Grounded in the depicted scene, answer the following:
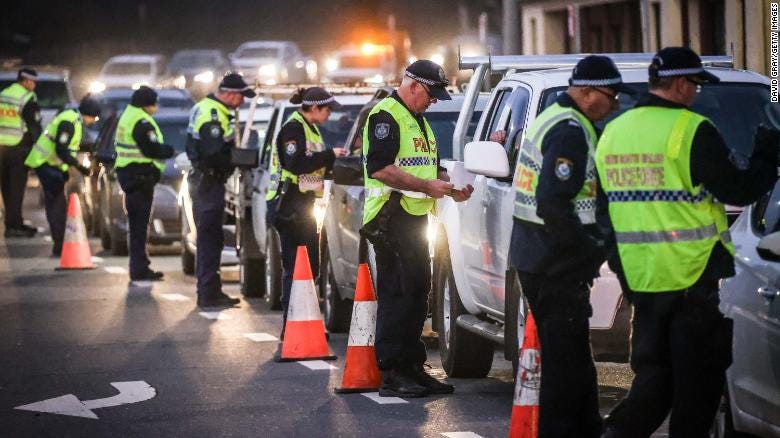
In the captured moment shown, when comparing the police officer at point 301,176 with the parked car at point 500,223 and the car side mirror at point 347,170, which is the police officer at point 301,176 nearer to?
the car side mirror at point 347,170

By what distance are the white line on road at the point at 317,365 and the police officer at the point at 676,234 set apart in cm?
483

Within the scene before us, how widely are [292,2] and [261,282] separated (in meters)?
67.3

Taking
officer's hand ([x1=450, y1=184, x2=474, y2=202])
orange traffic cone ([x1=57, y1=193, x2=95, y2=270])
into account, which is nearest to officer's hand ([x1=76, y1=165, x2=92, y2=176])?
orange traffic cone ([x1=57, y1=193, x2=95, y2=270])

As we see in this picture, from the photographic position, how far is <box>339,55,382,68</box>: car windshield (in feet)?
189

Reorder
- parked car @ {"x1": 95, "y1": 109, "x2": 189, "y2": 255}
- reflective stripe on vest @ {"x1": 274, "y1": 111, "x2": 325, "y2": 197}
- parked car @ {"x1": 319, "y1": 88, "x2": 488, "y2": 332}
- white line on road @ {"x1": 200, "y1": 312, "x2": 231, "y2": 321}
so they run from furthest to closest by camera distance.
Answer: parked car @ {"x1": 95, "y1": 109, "x2": 189, "y2": 255}
white line on road @ {"x1": 200, "y1": 312, "x2": 231, "y2": 321}
parked car @ {"x1": 319, "y1": 88, "x2": 488, "y2": 332}
reflective stripe on vest @ {"x1": 274, "y1": 111, "x2": 325, "y2": 197}

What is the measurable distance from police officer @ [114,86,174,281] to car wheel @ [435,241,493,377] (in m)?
6.97

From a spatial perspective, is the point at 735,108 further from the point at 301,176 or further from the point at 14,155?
the point at 14,155

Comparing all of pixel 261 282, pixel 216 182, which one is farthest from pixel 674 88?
pixel 261 282

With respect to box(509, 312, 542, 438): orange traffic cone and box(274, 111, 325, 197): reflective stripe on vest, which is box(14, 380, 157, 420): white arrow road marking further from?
box(509, 312, 542, 438): orange traffic cone

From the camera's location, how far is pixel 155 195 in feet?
68.4

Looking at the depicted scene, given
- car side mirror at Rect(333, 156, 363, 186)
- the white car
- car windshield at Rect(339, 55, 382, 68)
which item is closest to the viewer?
car side mirror at Rect(333, 156, 363, 186)

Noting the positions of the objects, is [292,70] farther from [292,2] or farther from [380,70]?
[292,2]

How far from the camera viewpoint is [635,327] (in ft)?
24.1

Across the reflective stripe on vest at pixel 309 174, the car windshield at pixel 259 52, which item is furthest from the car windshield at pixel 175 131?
the car windshield at pixel 259 52
